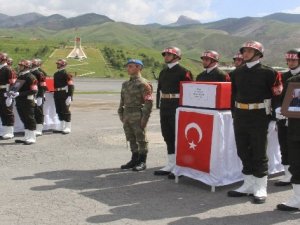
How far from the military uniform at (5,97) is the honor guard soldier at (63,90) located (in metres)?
1.53

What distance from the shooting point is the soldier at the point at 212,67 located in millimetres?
7836

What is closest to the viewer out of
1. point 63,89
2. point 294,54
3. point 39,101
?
point 294,54

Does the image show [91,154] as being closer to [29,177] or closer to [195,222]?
[29,177]

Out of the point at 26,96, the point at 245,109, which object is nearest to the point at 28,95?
the point at 26,96

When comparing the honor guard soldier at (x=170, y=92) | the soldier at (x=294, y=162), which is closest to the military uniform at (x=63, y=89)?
the honor guard soldier at (x=170, y=92)

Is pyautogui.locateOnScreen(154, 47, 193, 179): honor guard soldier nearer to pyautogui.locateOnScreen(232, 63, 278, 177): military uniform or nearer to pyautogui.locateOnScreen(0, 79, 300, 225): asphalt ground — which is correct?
pyautogui.locateOnScreen(0, 79, 300, 225): asphalt ground

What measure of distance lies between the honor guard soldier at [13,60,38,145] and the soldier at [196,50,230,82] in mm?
4986

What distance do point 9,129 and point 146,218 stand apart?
741 centimetres

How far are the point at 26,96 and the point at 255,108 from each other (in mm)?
6452

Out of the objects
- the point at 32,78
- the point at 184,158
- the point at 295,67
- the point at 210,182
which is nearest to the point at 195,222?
the point at 210,182

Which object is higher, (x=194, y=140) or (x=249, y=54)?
(x=249, y=54)

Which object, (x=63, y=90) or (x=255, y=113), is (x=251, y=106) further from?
(x=63, y=90)

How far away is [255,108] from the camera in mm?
6633

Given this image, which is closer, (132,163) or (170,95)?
(170,95)
